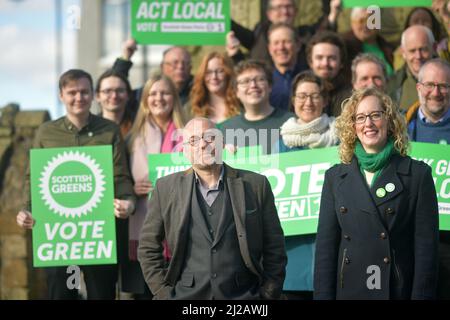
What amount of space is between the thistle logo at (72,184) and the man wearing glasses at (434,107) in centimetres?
246

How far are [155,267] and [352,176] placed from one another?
54.2 inches

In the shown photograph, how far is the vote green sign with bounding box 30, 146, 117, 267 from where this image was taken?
845cm

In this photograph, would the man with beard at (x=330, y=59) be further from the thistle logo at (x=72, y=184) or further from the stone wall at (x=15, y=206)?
the stone wall at (x=15, y=206)

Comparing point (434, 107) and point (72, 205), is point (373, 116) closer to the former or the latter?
point (434, 107)

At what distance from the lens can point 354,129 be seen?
698 cm

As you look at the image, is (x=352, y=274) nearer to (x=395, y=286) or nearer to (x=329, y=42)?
(x=395, y=286)

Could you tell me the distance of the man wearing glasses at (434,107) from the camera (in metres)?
7.90

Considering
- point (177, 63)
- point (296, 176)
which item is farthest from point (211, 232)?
point (177, 63)

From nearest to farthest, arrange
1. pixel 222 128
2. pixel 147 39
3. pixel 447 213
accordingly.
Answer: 1. pixel 447 213
2. pixel 222 128
3. pixel 147 39

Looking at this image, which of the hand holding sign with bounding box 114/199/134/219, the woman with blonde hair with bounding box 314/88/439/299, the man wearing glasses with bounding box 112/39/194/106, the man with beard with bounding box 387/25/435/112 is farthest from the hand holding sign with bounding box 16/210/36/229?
the man with beard with bounding box 387/25/435/112

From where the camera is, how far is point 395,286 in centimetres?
677

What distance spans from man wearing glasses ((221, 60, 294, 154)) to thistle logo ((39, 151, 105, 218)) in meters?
1.08

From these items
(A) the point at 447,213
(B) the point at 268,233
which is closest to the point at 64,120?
(B) the point at 268,233

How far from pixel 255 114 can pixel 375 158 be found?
1.70m
